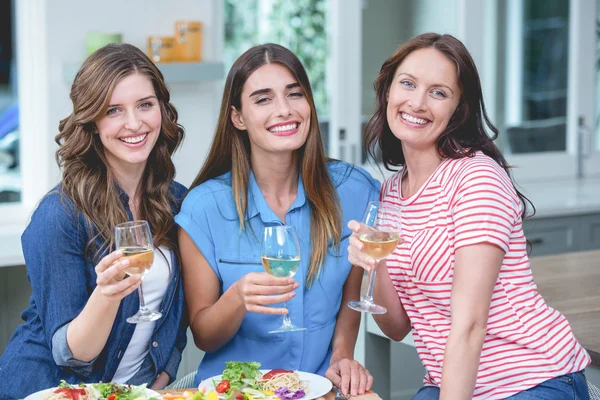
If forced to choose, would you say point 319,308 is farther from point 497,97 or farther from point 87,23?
point 497,97

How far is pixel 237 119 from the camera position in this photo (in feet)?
7.66

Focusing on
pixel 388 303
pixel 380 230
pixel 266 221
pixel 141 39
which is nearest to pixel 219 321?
pixel 266 221

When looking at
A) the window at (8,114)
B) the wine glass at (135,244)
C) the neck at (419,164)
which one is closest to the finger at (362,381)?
the neck at (419,164)

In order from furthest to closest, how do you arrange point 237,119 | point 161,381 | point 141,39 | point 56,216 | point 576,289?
point 141,39, point 576,289, point 237,119, point 161,381, point 56,216

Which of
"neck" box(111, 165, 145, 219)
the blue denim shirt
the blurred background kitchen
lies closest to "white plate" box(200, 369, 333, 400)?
the blue denim shirt

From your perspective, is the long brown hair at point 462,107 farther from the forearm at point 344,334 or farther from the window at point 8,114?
the window at point 8,114

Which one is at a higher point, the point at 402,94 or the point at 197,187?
the point at 402,94

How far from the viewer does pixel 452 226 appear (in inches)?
78.0

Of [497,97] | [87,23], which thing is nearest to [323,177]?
[87,23]

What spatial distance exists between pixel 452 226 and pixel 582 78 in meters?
3.47

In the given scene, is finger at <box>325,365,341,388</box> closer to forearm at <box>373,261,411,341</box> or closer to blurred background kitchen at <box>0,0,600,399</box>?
forearm at <box>373,261,411,341</box>

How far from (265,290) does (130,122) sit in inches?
22.6

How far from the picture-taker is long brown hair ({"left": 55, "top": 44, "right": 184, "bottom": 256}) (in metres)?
2.13

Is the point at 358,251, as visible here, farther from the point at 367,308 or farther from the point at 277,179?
the point at 277,179
